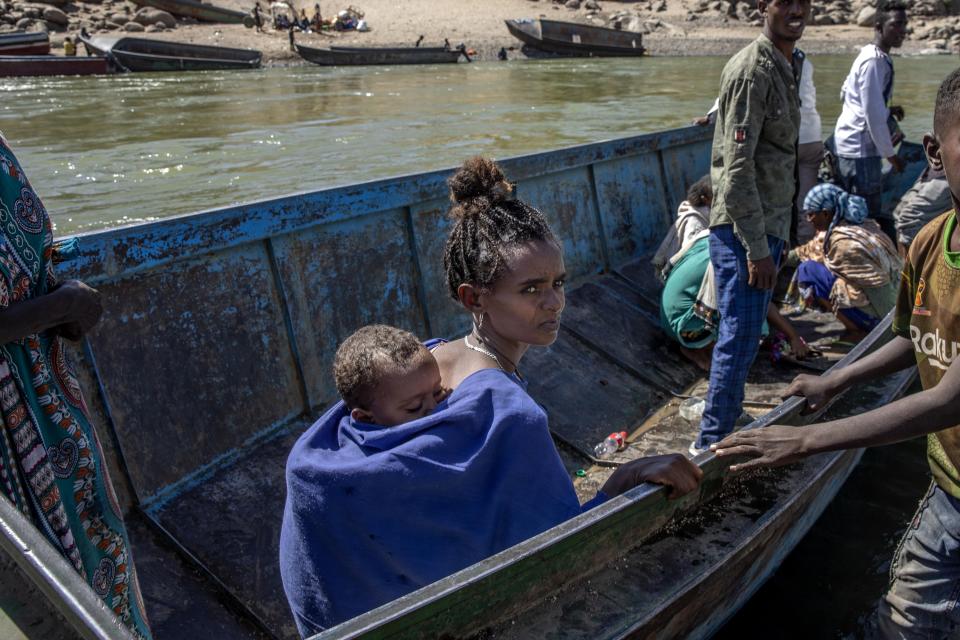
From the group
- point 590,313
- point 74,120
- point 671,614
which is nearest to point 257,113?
point 74,120

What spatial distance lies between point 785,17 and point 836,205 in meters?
2.23

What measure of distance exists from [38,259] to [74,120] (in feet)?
46.4

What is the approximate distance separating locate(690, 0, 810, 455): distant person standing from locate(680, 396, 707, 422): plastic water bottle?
30.2 inches

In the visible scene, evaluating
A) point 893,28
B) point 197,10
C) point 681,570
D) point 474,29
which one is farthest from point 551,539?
point 197,10

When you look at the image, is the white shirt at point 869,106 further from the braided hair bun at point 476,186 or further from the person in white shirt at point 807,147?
the braided hair bun at point 476,186

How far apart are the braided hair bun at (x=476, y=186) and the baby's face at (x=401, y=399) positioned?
0.42 metres

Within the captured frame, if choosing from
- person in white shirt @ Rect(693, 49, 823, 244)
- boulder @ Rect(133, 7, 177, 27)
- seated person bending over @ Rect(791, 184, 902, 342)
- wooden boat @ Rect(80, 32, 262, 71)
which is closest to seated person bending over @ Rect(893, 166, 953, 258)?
seated person bending over @ Rect(791, 184, 902, 342)

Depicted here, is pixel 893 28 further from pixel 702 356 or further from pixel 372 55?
pixel 372 55

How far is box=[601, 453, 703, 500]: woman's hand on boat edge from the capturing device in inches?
75.6

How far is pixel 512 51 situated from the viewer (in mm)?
26844

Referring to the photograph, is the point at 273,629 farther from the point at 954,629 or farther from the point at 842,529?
the point at 842,529

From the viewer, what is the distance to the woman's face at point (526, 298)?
1819mm

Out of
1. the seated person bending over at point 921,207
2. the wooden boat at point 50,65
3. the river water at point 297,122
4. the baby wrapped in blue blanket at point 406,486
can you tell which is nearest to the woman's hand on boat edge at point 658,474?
the baby wrapped in blue blanket at point 406,486

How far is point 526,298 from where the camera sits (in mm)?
1829
